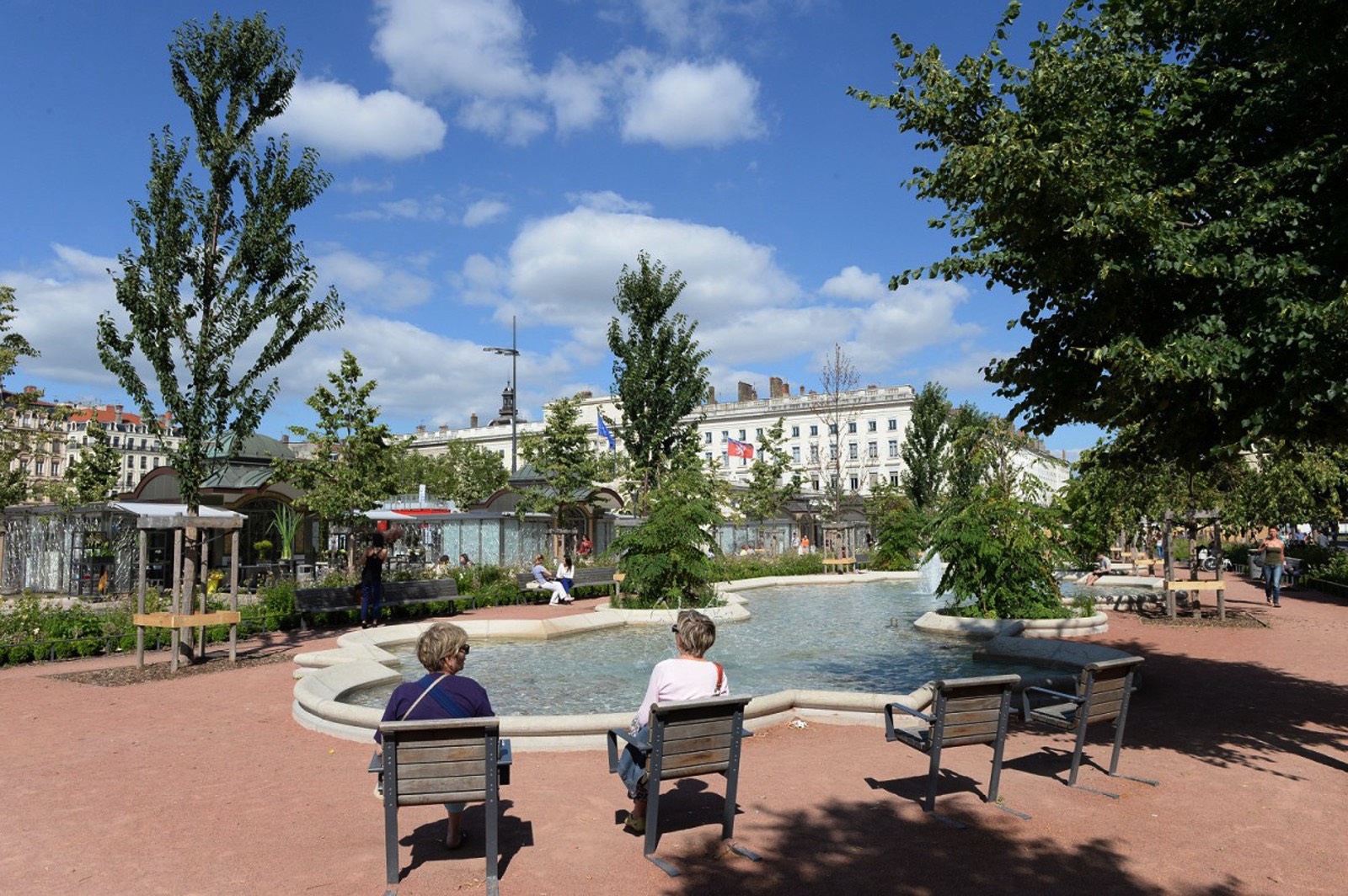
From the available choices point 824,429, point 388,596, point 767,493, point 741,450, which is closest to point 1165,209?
point 388,596

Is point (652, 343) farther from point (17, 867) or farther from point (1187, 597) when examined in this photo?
point (17, 867)

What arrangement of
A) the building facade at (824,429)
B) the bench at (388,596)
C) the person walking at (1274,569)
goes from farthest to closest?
the building facade at (824,429) → the person walking at (1274,569) → the bench at (388,596)

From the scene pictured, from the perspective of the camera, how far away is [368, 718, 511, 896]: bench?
4.75m

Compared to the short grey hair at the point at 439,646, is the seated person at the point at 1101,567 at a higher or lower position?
lower

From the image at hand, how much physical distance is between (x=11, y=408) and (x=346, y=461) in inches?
381

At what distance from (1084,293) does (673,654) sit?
8.62 m

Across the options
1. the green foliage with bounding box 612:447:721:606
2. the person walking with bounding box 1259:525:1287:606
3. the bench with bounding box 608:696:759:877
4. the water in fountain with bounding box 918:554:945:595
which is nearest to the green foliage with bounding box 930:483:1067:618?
the green foliage with bounding box 612:447:721:606

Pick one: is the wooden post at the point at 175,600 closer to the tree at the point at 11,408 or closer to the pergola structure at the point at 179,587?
the pergola structure at the point at 179,587

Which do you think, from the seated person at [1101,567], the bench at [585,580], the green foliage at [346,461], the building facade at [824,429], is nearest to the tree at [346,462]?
the green foliage at [346,461]

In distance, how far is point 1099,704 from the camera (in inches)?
269

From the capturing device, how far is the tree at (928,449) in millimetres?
49562

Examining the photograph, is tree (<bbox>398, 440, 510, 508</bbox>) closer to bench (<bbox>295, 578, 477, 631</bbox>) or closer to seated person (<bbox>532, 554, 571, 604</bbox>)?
seated person (<bbox>532, 554, 571, 604</bbox>)

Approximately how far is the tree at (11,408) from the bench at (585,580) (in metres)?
14.9

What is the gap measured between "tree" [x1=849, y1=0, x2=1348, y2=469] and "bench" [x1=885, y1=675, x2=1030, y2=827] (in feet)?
7.98
